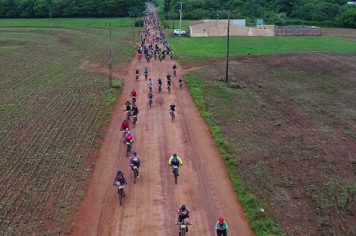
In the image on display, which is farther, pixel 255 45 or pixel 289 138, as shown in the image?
pixel 255 45

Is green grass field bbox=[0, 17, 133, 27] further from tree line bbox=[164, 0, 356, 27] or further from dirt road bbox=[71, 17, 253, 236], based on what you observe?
dirt road bbox=[71, 17, 253, 236]

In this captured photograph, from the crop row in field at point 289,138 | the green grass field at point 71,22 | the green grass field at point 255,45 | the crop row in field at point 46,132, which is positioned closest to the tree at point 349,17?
the green grass field at point 255,45

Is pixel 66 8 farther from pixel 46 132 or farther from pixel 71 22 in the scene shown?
pixel 46 132

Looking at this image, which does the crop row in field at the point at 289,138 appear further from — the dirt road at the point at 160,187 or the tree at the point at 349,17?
the tree at the point at 349,17

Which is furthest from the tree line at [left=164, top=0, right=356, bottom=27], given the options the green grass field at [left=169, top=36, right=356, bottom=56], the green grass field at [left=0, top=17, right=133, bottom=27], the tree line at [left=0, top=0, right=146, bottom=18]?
the green grass field at [left=169, top=36, right=356, bottom=56]

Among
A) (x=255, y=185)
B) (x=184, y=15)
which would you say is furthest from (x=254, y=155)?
(x=184, y=15)

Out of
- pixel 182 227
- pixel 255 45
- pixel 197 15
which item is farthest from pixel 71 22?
pixel 182 227
